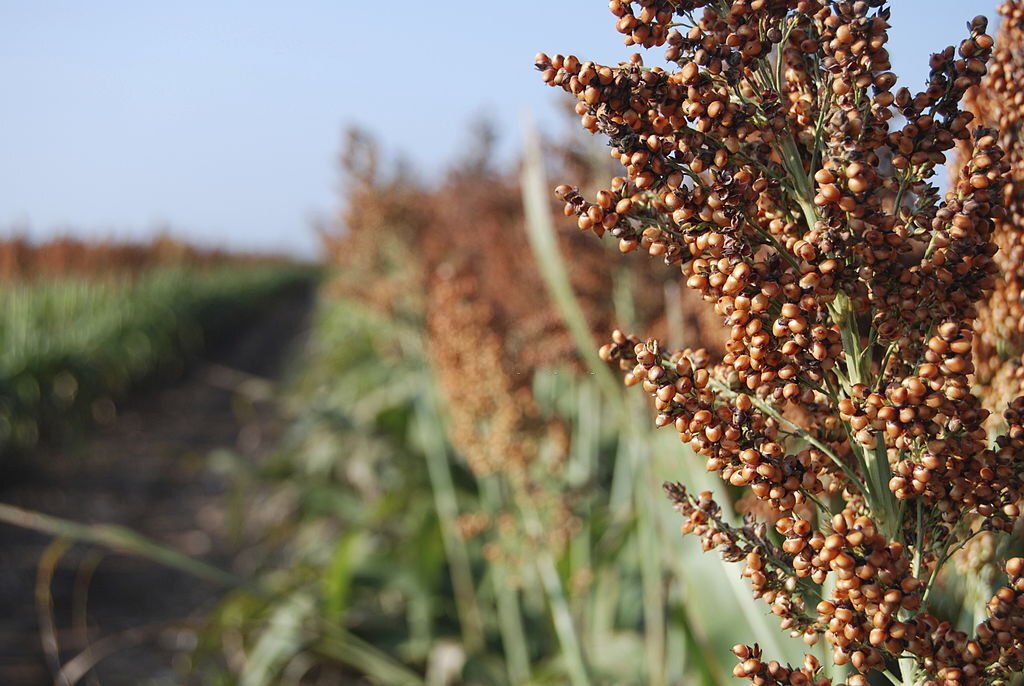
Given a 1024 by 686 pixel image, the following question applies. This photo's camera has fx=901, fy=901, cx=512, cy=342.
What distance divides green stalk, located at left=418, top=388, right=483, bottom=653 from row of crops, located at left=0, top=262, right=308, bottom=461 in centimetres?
518

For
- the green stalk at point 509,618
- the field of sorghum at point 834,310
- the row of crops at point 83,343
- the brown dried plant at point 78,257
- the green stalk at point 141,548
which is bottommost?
the green stalk at point 509,618

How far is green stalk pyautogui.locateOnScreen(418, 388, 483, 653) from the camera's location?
117 inches

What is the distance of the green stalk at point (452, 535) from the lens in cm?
296

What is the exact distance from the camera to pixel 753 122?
73cm

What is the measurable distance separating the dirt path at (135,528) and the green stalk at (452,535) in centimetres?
60

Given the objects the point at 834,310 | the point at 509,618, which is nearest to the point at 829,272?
the point at 834,310

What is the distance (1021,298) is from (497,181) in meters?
4.15

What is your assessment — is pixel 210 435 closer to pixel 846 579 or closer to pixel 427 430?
pixel 427 430

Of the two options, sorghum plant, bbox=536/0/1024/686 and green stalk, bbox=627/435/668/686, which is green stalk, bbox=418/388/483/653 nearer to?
green stalk, bbox=627/435/668/686

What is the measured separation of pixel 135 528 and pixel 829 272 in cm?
640

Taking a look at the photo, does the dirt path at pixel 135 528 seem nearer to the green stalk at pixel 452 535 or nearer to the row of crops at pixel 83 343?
the row of crops at pixel 83 343

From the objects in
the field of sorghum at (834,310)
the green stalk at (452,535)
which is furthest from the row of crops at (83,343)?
the field of sorghum at (834,310)

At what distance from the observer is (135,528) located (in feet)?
20.6

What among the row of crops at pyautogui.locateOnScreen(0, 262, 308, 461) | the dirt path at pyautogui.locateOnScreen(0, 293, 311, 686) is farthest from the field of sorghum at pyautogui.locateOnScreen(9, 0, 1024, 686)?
the row of crops at pyautogui.locateOnScreen(0, 262, 308, 461)
